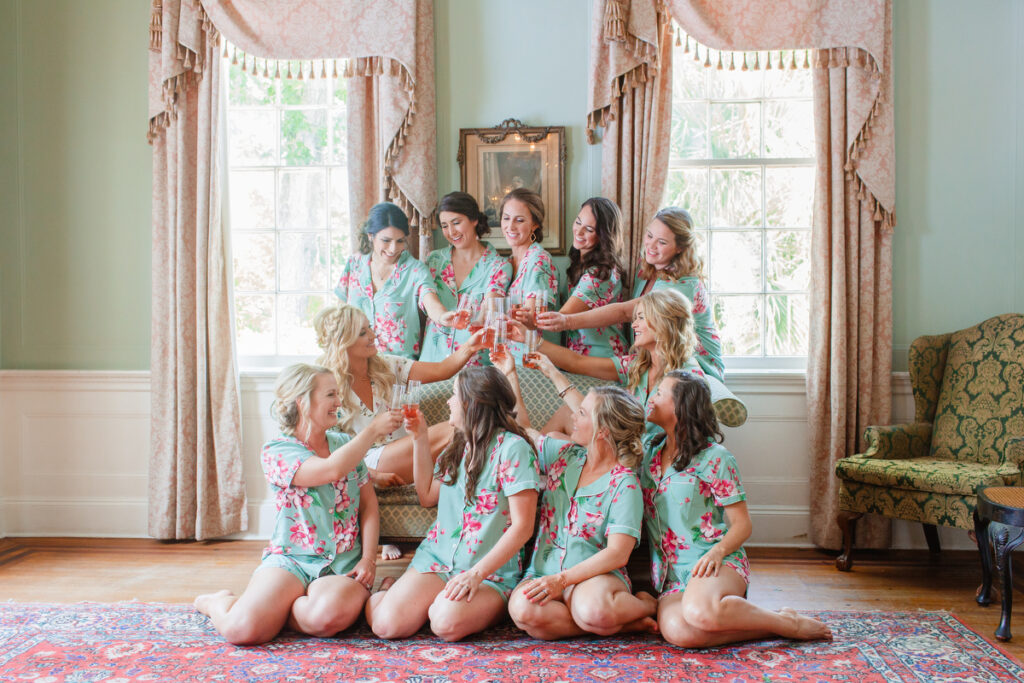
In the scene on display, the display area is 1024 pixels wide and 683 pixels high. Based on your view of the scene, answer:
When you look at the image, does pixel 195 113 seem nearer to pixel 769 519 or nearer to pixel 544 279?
pixel 544 279

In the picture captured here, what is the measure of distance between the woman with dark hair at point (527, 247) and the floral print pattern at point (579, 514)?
950mm

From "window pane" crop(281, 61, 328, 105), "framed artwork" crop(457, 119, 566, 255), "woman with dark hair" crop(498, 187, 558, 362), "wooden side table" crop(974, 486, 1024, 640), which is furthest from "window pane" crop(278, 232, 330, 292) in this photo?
"wooden side table" crop(974, 486, 1024, 640)

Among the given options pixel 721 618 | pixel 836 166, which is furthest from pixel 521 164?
pixel 721 618

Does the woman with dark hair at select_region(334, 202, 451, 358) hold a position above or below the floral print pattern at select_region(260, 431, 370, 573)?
above

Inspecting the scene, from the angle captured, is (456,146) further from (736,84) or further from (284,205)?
(736,84)

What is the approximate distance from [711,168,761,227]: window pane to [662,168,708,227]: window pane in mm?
45

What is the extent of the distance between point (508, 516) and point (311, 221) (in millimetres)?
2356

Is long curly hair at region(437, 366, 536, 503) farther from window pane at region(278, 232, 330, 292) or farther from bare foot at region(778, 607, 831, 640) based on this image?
window pane at region(278, 232, 330, 292)

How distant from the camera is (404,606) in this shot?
2.63 metres

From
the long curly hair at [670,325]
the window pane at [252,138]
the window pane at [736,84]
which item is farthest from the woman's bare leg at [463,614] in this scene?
the window pane at [736,84]

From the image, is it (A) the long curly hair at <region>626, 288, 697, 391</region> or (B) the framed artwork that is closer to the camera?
(A) the long curly hair at <region>626, 288, 697, 391</region>

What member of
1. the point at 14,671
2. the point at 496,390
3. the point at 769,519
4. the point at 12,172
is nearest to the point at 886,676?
the point at 496,390

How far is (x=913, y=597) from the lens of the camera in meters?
3.19

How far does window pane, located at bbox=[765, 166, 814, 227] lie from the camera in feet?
13.9
